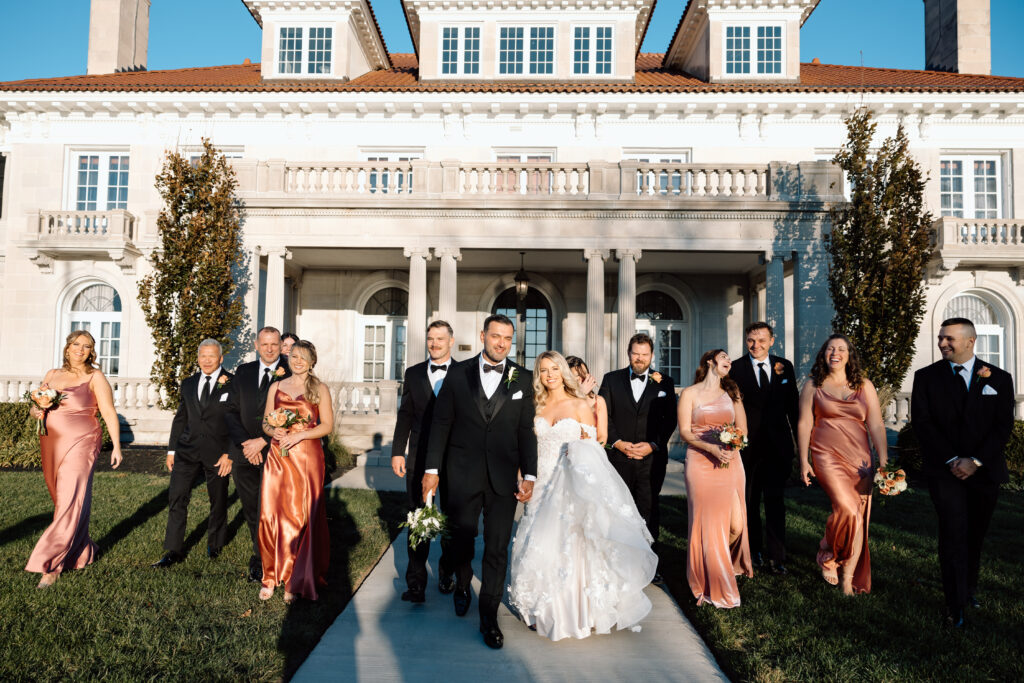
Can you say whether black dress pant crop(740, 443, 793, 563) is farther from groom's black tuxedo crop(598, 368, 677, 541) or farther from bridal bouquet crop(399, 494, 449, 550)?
bridal bouquet crop(399, 494, 449, 550)

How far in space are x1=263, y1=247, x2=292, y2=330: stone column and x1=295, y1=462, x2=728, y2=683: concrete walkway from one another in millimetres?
10675

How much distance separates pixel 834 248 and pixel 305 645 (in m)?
13.4

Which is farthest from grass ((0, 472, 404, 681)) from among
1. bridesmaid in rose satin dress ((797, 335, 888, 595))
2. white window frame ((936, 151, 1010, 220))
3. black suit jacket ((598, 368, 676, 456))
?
white window frame ((936, 151, 1010, 220))

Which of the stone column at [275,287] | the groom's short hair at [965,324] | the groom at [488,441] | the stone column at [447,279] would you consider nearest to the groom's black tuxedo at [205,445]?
the groom at [488,441]

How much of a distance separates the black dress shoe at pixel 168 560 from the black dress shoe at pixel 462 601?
9.84 feet

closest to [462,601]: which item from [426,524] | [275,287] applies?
[426,524]

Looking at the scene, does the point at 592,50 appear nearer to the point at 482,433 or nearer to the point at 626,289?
the point at 626,289

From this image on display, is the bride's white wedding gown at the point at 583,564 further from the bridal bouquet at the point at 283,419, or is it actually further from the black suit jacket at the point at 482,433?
the bridal bouquet at the point at 283,419

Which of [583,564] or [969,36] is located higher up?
[969,36]

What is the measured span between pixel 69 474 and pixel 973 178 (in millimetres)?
22291

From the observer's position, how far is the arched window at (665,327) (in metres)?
19.4

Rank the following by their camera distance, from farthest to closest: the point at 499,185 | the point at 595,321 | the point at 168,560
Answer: the point at 499,185 < the point at 595,321 < the point at 168,560

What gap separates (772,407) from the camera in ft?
20.9

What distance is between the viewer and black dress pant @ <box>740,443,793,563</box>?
6207 mm
